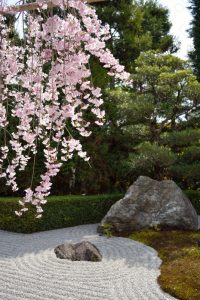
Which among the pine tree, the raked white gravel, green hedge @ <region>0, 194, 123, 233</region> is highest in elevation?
the pine tree

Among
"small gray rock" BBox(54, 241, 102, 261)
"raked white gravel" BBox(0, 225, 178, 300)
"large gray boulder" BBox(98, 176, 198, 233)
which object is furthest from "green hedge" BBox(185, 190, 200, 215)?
"small gray rock" BBox(54, 241, 102, 261)

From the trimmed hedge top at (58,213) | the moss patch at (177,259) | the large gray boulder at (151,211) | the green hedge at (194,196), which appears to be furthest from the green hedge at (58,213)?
the moss patch at (177,259)

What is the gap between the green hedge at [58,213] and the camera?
36.8 ft

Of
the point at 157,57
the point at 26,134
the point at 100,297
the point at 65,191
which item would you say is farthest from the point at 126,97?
the point at 26,134

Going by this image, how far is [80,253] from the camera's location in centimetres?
→ 766

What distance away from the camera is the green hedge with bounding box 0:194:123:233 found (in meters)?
11.2

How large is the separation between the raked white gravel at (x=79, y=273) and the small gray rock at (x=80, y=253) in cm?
14

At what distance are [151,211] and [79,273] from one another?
432 centimetres

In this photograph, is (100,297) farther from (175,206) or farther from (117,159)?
(117,159)

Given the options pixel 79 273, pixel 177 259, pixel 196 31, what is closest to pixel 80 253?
pixel 79 273

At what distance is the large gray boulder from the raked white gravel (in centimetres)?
105

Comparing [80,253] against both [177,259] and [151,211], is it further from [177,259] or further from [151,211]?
[151,211]

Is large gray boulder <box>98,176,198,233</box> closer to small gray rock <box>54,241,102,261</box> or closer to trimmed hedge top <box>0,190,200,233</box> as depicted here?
trimmed hedge top <box>0,190,200,233</box>

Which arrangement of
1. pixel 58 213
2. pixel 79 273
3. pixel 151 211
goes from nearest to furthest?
pixel 79 273 < pixel 151 211 < pixel 58 213
